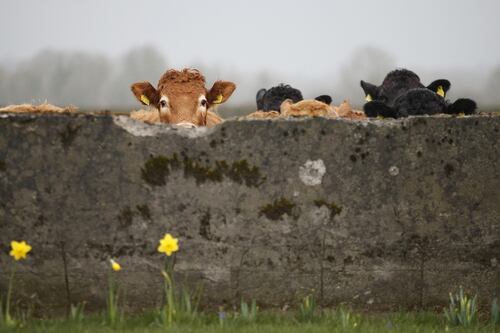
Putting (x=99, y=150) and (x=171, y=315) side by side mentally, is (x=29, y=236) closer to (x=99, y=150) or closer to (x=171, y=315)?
(x=99, y=150)

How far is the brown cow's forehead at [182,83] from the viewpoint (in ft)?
28.3

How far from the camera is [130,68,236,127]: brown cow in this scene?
8406 millimetres

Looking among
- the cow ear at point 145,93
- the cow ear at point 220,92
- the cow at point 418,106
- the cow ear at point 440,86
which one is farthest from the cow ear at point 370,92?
the cow ear at point 145,93

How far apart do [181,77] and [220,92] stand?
805 millimetres

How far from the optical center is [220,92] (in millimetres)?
9320

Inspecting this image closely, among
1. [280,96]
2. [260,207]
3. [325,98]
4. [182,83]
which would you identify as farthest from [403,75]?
[260,207]

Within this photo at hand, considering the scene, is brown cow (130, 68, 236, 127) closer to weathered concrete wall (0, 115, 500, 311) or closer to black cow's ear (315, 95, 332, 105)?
black cow's ear (315, 95, 332, 105)

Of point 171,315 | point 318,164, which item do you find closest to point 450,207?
point 318,164

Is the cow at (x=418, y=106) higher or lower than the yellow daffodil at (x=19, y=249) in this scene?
higher

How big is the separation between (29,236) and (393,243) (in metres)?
2.84

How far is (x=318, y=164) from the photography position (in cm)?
466

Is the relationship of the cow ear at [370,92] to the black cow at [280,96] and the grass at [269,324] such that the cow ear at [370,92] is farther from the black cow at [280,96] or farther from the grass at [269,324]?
the grass at [269,324]

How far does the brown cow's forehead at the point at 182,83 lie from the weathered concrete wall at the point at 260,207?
4.10 metres

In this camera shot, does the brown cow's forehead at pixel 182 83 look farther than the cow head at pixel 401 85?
No
